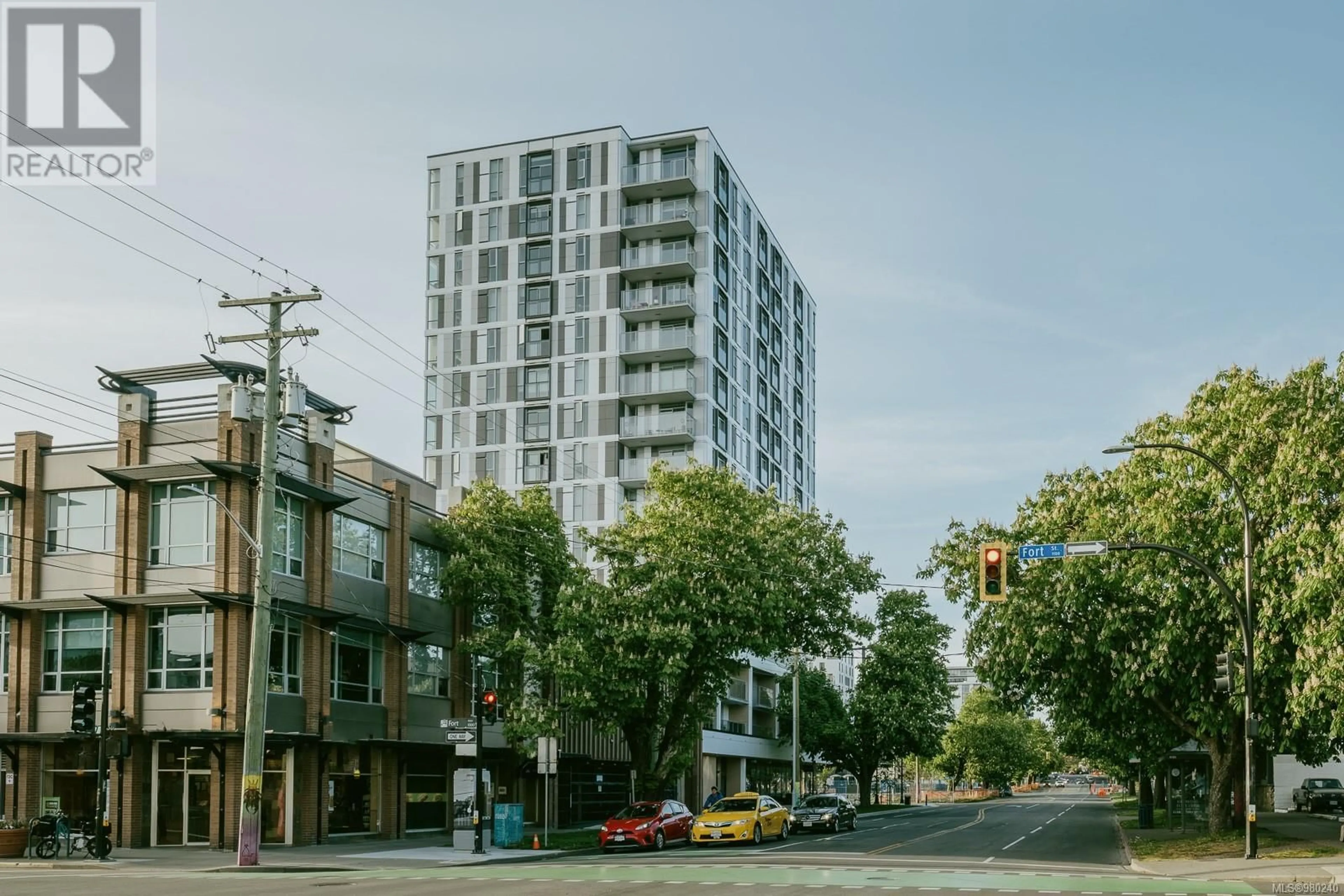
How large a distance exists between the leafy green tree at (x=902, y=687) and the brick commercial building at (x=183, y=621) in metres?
40.6

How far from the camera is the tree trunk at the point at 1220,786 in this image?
38219 millimetres

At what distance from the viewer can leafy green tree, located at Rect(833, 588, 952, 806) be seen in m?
78.3

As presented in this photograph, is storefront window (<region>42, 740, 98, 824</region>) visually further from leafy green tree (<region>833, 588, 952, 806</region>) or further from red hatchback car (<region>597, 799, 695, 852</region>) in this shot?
leafy green tree (<region>833, 588, 952, 806</region>)

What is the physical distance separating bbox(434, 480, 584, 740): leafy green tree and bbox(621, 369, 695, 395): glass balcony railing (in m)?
28.6

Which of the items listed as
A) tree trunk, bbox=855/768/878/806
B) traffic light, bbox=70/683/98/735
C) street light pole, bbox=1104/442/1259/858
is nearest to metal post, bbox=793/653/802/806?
tree trunk, bbox=855/768/878/806

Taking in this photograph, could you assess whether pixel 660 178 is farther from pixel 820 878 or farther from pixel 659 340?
pixel 820 878

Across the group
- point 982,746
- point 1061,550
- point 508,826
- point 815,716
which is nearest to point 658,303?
point 815,716

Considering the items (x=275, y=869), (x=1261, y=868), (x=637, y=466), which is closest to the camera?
(x=1261, y=868)

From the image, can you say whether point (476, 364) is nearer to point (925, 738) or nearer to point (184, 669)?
point (925, 738)

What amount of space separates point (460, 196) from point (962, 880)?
66.1 meters

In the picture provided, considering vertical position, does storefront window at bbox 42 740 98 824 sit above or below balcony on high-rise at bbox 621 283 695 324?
below

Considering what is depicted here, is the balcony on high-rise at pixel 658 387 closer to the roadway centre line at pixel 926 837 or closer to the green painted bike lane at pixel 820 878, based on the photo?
the roadway centre line at pixel 926 837

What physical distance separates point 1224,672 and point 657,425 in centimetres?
5146

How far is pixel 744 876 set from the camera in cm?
2628
